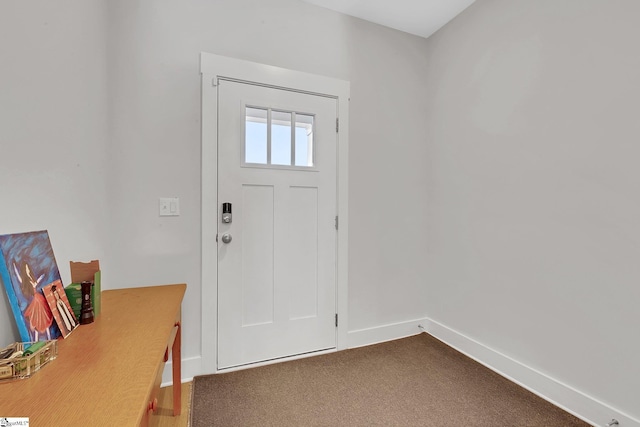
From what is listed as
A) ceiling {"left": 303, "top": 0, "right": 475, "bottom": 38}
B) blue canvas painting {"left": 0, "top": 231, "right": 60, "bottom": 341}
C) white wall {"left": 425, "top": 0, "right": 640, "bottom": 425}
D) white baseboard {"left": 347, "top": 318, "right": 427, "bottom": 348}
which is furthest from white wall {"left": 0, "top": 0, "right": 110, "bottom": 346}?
white wall {"left": 425, "top": 0, "right": 640, "bottom": 425}

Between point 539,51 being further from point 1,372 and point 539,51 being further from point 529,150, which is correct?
point 1,372

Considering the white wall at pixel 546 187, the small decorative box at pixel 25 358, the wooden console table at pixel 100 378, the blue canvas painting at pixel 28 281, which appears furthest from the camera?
the white wall at pixel 546 187

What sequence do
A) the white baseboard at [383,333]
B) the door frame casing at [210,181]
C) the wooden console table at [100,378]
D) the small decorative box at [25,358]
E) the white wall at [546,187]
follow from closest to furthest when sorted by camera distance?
the wooden console table at [100,378] → the small decorative box at [25,358] → the white wall at [546,187] → the door frame casing at [210,181] → the white baseboard at [383,333]

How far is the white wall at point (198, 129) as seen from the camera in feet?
Result: 5.70

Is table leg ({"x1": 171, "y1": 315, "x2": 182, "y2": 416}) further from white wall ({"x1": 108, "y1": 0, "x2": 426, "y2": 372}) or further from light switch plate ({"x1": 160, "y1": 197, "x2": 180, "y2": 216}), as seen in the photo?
light switch plate ({"x1": 160, "y1": 197, "x2": 180, "y2": 216})

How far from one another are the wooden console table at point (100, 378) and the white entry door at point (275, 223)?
0.84 metres

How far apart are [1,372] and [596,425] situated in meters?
2.47

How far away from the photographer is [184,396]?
65.7 inches

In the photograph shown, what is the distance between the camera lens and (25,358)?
72 centimetres

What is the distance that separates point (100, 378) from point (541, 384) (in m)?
2.25

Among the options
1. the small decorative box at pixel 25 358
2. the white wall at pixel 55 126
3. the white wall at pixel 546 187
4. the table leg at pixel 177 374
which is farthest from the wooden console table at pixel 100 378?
the white wall at pixel 546 187

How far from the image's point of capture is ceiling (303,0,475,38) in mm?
2170

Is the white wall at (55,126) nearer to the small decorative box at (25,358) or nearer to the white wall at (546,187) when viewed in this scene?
the small decorative box at (25,358)

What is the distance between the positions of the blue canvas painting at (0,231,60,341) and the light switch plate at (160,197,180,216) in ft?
2.60
